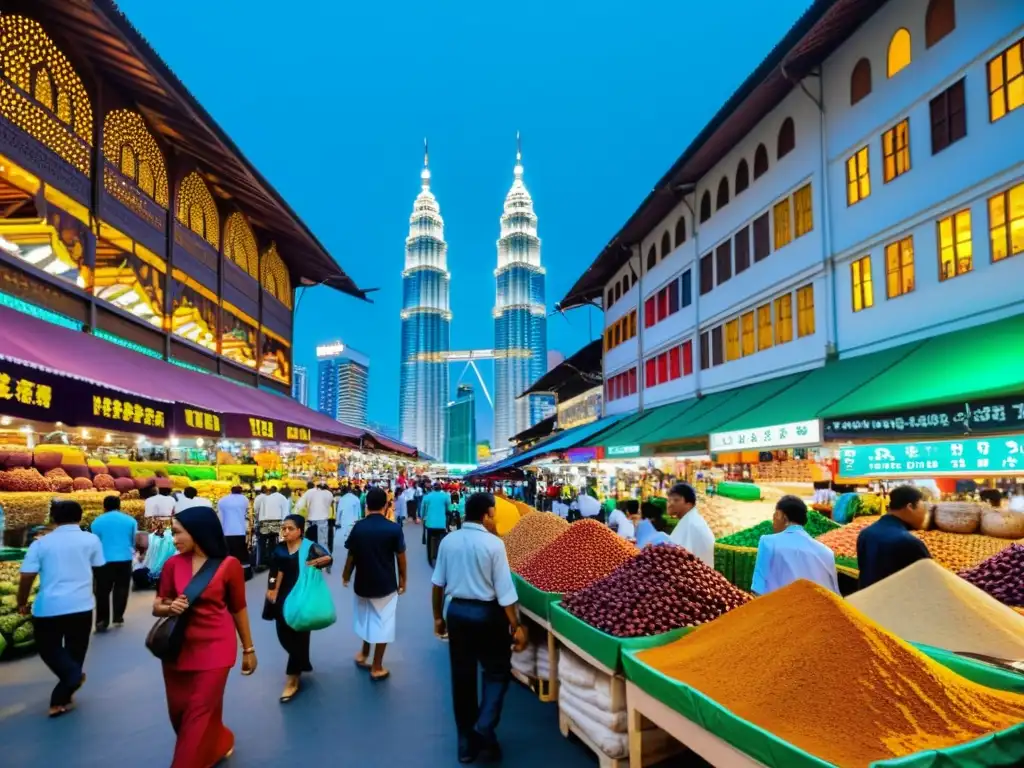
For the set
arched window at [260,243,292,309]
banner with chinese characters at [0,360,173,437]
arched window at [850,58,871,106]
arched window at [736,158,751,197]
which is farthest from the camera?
arched window at [260,243,292,309]

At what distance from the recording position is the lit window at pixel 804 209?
48.2 feet

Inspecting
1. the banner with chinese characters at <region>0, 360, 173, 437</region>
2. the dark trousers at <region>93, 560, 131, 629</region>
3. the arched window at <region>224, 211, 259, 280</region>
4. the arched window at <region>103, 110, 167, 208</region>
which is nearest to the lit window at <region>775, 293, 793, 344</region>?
the banner with chinese characters at <region>0, 360, 173, 437</region>

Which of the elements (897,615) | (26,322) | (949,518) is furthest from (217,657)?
(26,322)

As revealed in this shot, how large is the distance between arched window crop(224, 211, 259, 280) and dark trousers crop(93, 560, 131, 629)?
13.9 metres

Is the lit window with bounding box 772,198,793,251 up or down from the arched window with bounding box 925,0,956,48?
down

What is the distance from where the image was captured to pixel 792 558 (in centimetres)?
517

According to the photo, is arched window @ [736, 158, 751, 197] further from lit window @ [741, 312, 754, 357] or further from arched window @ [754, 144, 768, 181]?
lit window @ [741, 312, 754, 357]

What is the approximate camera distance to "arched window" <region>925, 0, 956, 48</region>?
10.6 m

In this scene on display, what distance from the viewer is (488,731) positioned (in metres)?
4.61

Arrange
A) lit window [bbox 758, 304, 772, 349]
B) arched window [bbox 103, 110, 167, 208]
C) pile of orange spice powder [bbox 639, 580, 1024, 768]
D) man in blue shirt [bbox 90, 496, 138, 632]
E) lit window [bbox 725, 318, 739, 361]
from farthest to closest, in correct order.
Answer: lit window [bbox 725, 318, 739, 361] < lit window [bbox 758, 304, 772, 349] < arched window [bbox 103, 110, 167, 208] < man in blue shirt [bbox 90, 496, 138, 632] < pile of orange spice powder [bbox 639, 580, 1024, 768]

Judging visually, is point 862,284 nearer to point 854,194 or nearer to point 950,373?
point 854,194

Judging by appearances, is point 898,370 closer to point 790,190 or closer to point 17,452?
point 790,190

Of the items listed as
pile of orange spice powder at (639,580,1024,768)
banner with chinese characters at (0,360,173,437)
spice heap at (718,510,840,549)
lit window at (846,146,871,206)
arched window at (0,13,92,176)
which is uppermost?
arched window at (0,13,92,176)

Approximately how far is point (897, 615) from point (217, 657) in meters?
4.08
